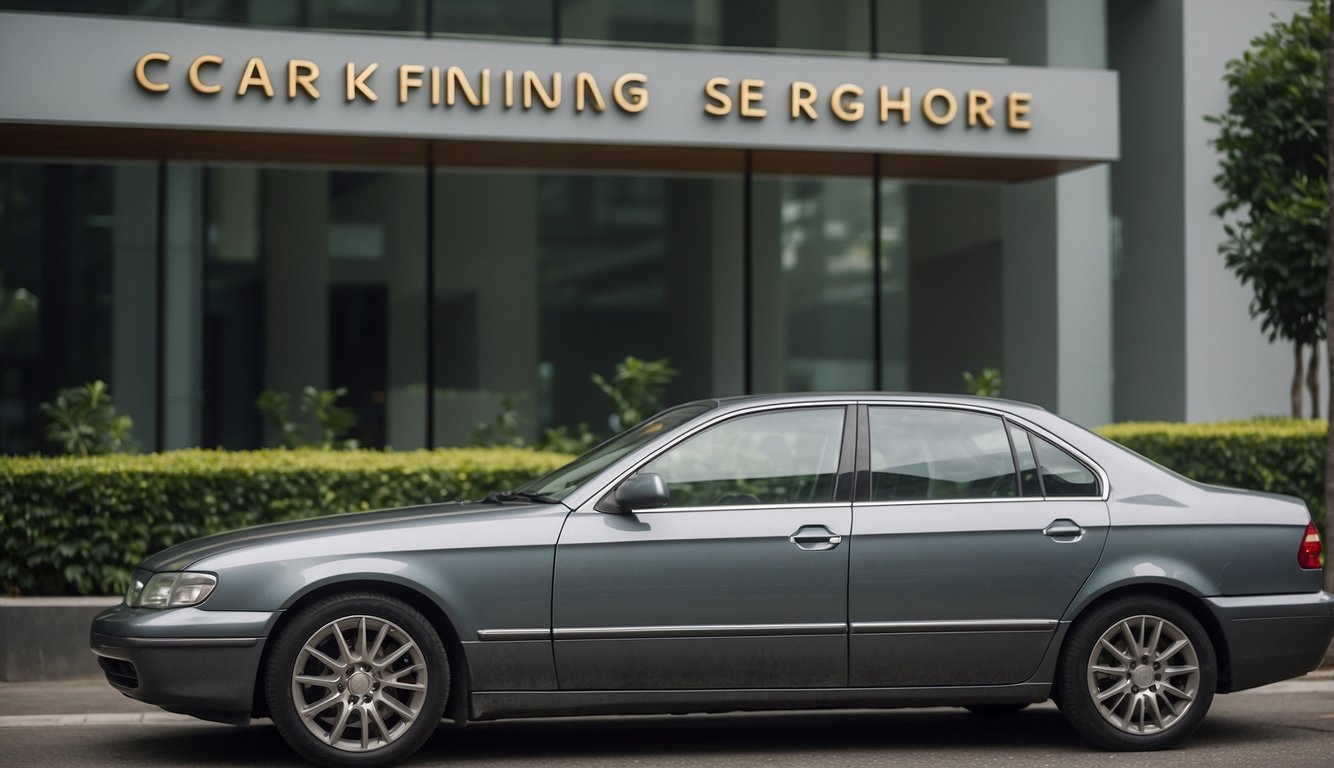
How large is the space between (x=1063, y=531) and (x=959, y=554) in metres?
0.46

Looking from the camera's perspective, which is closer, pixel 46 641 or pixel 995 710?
pixel 995 710

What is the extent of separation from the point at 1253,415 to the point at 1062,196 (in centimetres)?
268

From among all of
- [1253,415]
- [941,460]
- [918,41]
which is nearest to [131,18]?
[918,41]

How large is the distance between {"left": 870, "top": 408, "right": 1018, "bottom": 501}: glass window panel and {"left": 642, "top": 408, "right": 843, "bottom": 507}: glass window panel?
0.63 ft

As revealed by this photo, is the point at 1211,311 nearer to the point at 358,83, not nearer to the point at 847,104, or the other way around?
the point at 847,104

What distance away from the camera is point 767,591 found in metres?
6.26

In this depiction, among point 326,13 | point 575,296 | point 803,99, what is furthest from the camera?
point 575,296

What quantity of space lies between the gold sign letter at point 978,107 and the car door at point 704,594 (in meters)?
6.81

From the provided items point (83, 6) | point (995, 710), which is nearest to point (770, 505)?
point (995, 710)

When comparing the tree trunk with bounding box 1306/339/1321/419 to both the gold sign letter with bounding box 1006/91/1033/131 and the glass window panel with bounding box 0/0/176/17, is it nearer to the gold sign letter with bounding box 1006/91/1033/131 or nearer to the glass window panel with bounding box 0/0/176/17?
the gold sign letter with bounding box 1006/91/1033/131

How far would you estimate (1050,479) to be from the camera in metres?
6.67

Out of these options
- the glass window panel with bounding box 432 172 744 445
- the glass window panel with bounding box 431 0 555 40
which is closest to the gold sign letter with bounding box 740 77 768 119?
the glass window panel with bounding box 431 0 555 40

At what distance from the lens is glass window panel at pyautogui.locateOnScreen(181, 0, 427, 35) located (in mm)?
13750

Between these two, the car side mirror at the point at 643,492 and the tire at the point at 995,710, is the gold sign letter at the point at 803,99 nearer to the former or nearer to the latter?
the tire at the point at 995,710
